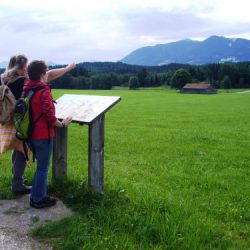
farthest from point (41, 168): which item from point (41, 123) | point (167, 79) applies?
point (167, 79)

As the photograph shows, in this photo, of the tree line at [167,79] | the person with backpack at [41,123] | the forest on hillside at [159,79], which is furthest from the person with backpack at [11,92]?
the forest on hillside at [159,79]

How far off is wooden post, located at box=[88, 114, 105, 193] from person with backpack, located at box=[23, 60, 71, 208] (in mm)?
407

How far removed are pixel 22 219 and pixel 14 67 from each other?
7.07 ft

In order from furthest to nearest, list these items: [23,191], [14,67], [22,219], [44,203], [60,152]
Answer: [60,152] → [23,191] → [14,67] → [44,203] → [22,219]

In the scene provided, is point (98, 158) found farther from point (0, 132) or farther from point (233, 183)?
point (233, 183)

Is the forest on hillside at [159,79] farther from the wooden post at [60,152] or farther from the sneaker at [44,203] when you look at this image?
the sneaker at [44,203]

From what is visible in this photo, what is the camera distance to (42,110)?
484cm

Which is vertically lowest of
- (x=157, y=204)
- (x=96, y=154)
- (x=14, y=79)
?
(x=157, y=204)

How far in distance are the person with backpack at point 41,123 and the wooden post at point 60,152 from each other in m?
0.85

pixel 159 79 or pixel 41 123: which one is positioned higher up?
pixel 159 79

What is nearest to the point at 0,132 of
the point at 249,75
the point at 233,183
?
the point at 233,183

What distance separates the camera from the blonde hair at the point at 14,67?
17.4 feet

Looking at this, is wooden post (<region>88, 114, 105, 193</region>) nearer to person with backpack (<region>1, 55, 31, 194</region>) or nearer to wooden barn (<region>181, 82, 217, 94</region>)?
person with backpack (<region>1, 55, 31, 194</region>)

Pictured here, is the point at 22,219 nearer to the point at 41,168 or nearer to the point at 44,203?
the point at 44,203
